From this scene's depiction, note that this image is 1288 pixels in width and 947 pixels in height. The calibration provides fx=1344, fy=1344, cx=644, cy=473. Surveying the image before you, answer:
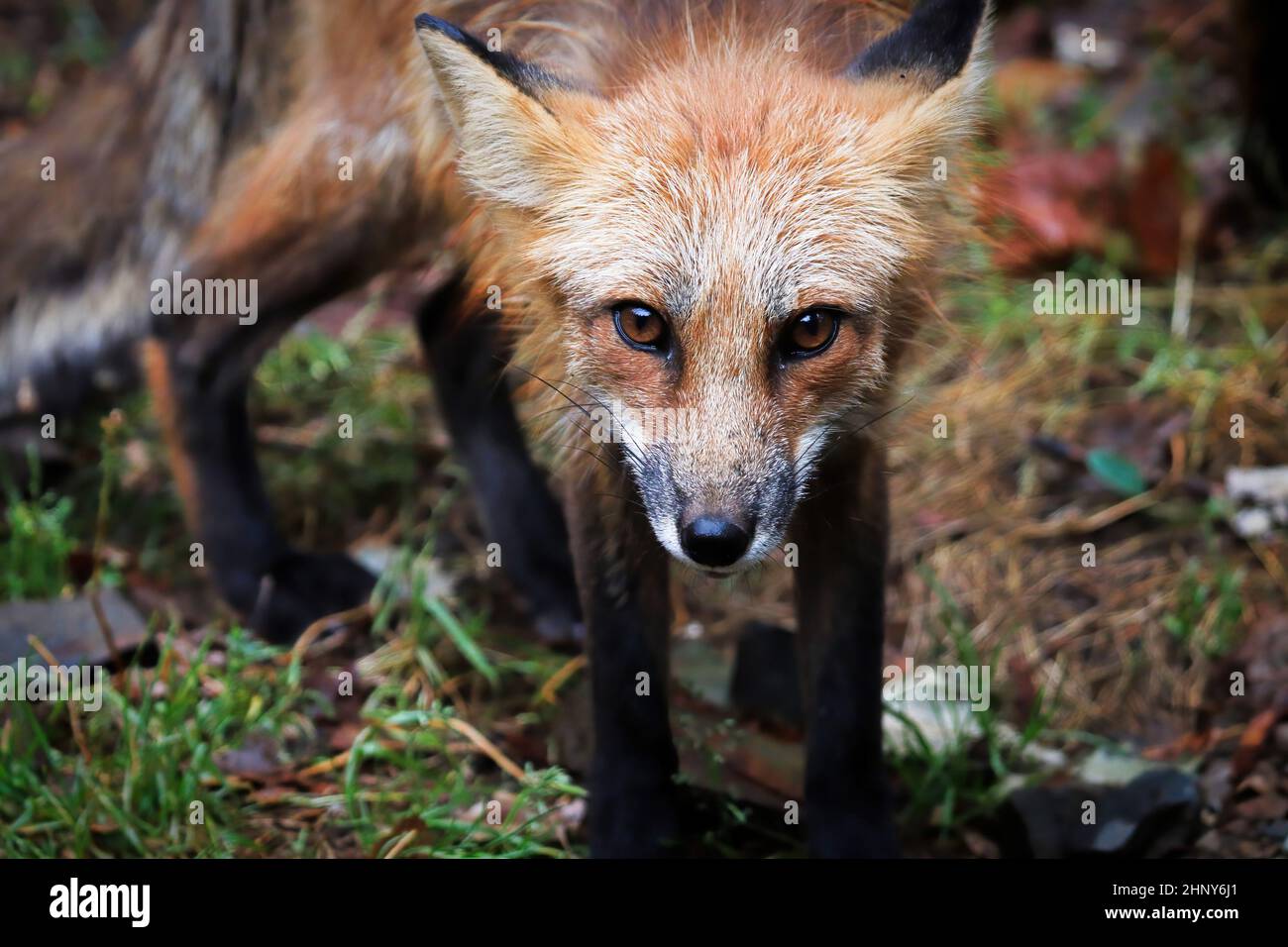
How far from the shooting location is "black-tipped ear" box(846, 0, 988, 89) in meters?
2.37

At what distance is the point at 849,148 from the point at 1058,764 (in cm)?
162

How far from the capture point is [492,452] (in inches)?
157

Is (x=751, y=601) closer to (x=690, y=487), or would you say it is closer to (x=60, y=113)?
(x=690, y=487)

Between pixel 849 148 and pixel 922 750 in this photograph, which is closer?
pixel 849 148

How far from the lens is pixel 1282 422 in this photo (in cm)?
415


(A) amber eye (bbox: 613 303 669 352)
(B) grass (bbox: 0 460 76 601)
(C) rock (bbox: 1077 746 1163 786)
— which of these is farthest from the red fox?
(C) rock (bbox: 1077 746 1163 786)

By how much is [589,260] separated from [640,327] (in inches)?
6.2

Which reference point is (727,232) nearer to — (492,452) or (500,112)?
(500,112)

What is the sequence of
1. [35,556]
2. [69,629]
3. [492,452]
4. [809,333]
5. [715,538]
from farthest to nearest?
[492,452], [35,556], [69,629], [809,333], [715,538]

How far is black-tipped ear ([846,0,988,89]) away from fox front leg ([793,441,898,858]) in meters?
0.73

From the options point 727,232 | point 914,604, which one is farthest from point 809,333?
point 914,604

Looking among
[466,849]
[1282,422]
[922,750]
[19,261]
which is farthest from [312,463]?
[1282,422]

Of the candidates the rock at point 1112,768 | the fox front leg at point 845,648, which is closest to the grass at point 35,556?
the fox front leg at point 845,648

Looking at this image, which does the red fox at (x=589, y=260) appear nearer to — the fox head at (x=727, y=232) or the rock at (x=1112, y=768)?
the fox head at (x=727, y=232)
